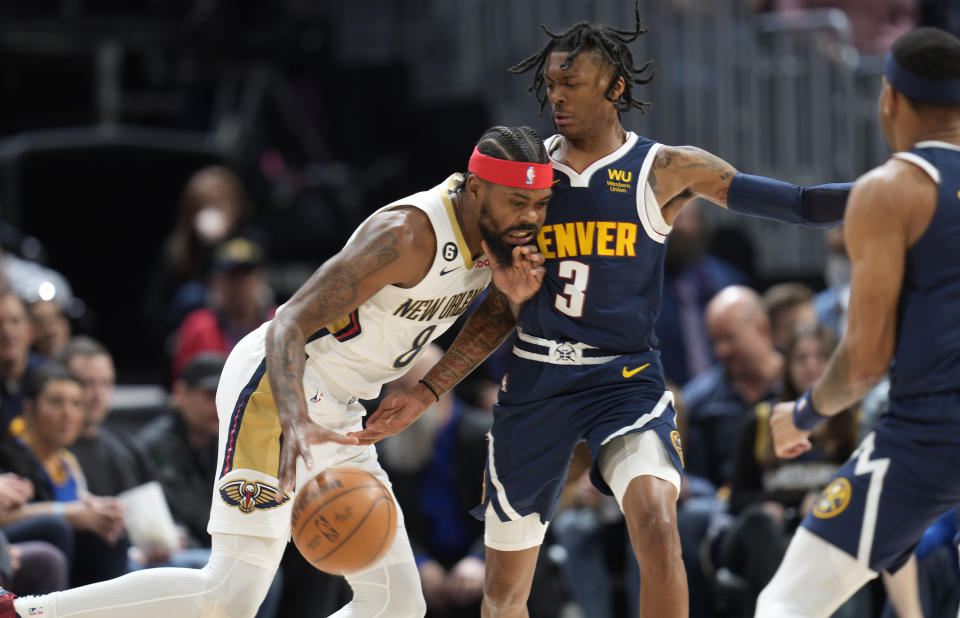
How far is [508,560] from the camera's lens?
4.84 m

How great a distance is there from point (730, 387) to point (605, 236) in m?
2.95

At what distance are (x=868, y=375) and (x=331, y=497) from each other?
1.85 m

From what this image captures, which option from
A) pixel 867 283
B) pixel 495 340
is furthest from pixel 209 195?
pixel 867 283

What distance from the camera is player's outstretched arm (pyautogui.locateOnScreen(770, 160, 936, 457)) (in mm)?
3760

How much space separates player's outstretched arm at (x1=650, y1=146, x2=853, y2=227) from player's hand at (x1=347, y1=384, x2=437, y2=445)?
1.12 m

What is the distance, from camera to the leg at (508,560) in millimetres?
4828

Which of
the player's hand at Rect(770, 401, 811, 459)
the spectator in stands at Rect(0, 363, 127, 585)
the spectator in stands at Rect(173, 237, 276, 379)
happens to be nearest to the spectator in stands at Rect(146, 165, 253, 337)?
the spectator in stands at Rect(173, 237, 276, 379)

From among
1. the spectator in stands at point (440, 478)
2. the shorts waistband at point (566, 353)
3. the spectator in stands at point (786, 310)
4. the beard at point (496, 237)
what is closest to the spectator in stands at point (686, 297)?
the spectator in stands at point (786, 310)

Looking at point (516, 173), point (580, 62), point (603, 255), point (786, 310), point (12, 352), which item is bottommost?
point (786, 310)

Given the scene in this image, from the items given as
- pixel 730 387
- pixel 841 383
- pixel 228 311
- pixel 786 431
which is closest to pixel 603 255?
pixel 786 431

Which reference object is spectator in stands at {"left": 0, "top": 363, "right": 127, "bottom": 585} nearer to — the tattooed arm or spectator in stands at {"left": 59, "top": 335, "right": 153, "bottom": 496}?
spectator in stands at {"left": 59, "top": 335, "right": 153, "bottom": 496}

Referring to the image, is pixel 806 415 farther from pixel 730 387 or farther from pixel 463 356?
pixel 730 387

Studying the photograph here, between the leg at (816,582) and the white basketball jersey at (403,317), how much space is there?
5.02 ft

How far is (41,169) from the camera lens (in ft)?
30.0
